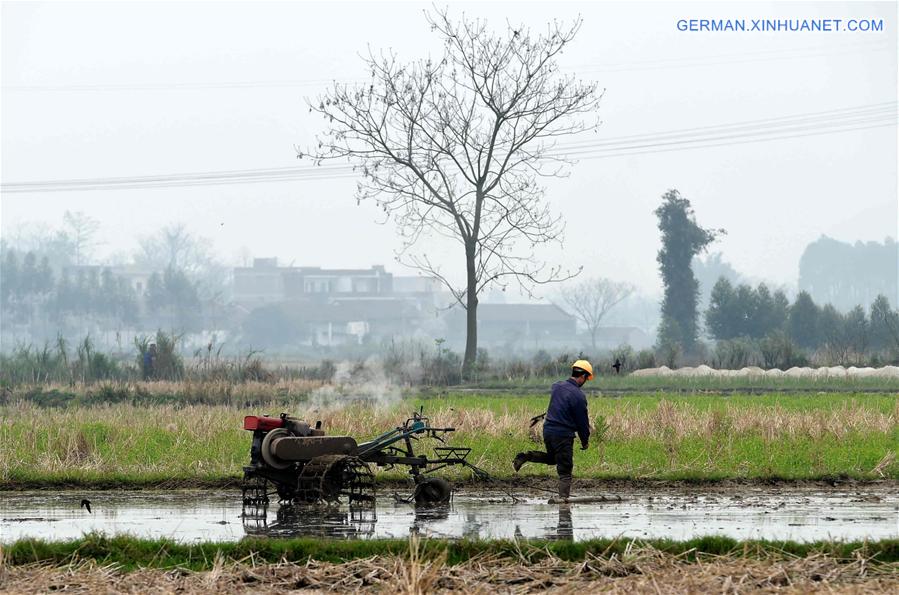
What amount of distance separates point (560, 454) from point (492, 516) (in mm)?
2023

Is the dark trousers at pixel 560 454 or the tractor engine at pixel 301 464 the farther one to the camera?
the dark trousers at pixel 560 454

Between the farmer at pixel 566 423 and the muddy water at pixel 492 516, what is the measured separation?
0.58m

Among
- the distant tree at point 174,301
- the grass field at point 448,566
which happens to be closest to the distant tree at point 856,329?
the grass field at point 448,566

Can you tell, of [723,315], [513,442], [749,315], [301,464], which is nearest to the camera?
[301,464]

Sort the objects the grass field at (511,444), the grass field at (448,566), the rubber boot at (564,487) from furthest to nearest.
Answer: the grass field at (511,444) → the rubber boot at (564,487) → the grass field at (448,566)

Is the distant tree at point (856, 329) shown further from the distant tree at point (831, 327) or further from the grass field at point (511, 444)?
the grass field at point (511, 444)

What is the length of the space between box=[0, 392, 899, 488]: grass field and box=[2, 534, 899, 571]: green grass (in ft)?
21.2

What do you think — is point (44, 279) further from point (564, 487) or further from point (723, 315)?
point (564, 487)

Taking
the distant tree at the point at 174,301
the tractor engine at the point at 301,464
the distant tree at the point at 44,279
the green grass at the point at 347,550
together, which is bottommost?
the green grass at the point at 347,550

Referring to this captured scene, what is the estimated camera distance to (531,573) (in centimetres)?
1134

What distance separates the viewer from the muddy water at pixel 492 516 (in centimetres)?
1409

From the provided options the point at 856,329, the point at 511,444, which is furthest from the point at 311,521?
the point at 856,329

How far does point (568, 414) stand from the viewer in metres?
17.3

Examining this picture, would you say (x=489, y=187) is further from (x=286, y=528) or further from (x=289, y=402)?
(x=286, y=528)
